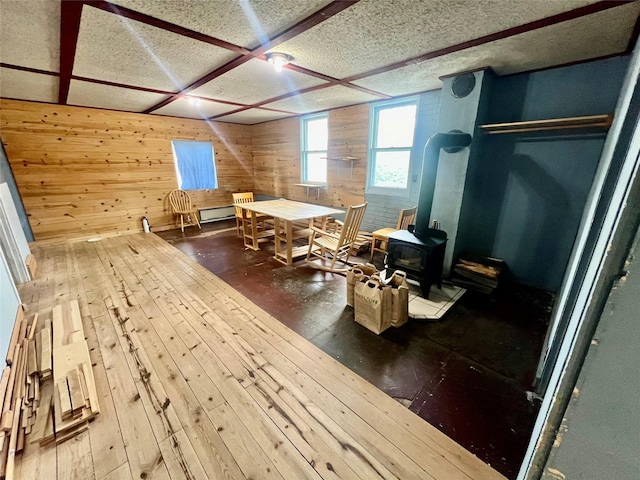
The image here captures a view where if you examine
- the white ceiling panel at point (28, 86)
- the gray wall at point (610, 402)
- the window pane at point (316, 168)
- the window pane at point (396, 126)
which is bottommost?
the gray wall at point (610, 402)

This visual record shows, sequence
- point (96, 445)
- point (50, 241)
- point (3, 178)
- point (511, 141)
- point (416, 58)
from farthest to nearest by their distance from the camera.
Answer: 1. point (50, 241)
2. point (3, 178)
3. point (511, 141)
4. point (416, 58)
5. point (96, 445)

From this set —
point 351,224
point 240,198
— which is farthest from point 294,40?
point 240,198

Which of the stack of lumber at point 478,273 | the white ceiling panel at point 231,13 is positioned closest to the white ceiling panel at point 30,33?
the white ceiling panel at point 231,13

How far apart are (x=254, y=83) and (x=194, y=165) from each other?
3.43 m

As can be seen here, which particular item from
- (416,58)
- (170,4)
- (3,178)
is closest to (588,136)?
(416,58)

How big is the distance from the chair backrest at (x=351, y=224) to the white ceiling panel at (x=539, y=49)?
146 centimetres

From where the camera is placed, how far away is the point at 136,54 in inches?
87.4

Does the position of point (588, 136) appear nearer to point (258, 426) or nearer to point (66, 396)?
point (258, 426)

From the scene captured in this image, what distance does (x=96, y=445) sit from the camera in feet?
4.34

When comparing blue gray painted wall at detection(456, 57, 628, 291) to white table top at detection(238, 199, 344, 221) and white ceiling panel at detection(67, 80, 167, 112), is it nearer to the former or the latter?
white table top at detection(238, 199, 344, 221)

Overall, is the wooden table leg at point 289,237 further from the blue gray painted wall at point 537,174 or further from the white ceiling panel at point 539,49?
the blue gray painted wall at point 537,174

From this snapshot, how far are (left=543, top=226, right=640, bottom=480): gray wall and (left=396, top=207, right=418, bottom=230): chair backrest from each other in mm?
3017

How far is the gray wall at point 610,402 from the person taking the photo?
1.46ft

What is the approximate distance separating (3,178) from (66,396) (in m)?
4.26
